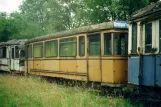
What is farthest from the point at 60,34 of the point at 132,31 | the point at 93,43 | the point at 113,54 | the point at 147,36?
the point at 147,36

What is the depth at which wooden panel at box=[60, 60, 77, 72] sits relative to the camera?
1550cm

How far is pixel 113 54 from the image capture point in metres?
12.5

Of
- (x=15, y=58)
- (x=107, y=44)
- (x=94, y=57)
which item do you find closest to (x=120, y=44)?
(x=107, y=44)

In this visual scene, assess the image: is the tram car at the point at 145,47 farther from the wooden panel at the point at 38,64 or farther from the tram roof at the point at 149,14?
the wooden panel at the point at 38,64

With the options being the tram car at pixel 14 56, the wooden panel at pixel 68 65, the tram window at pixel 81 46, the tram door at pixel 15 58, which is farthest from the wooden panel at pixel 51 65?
the tram door at pixel 15 58

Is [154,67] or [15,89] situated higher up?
[154,67]

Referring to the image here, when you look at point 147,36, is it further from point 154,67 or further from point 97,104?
point 97,104

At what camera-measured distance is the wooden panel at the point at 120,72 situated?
12195mm

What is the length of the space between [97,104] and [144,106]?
5.06ft

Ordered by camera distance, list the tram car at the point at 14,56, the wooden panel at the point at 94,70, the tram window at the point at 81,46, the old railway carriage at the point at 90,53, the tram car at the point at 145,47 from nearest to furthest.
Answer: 1. the tram car at the point at 145,47
2. the old railway carriage at the point at 90,53
3. the wooden panel at the point at 94,70
4. the tram window at the point at 81,46
5. the tram car at the point at 14,56

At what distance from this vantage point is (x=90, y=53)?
14.0 metres

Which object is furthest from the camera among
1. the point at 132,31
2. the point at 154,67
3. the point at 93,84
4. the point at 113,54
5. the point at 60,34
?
the point at 60,34

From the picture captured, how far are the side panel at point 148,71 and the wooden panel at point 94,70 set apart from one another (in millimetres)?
3213

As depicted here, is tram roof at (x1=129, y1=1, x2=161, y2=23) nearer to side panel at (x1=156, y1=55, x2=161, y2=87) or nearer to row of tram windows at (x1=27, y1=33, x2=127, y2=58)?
side panel at (x1=156, y1=55, x2=161, y2=87)
